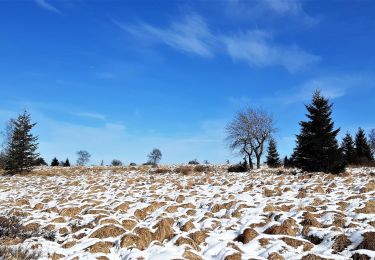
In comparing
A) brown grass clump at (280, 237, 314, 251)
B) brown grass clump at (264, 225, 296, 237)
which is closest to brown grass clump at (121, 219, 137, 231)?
brown grass clump at (264, 225, 296, 237)

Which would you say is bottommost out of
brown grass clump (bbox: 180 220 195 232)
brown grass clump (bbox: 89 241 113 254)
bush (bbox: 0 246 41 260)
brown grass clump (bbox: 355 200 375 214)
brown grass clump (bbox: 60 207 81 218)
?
brown grass clump (bbox: 89 241 113 254)

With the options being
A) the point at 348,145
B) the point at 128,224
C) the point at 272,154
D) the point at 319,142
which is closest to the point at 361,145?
the point at 348,145

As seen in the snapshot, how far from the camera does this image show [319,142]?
81.7ft

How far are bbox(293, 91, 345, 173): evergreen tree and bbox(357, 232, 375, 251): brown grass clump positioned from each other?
60.6 ft

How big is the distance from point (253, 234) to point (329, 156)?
1891 cm

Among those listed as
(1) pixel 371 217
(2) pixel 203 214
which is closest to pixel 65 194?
(2) pixel 203 214

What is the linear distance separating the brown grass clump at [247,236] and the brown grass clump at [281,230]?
Answer: 39 cm

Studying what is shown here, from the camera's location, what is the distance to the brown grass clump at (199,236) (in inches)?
305

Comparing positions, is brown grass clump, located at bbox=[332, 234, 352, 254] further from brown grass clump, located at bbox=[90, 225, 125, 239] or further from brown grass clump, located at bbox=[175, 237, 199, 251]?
brown grass clump, located at bbox=[90, 225, 125, 239]

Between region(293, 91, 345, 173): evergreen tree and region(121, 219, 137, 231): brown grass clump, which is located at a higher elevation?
region(293, 91, 345, 173): evergreen tree

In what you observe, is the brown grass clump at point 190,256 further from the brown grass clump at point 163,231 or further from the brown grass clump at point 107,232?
the brown grass clump at point 107,232

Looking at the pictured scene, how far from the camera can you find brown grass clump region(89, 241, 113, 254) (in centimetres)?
741

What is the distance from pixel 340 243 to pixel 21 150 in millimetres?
31794

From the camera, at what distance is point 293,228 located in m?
8.27
